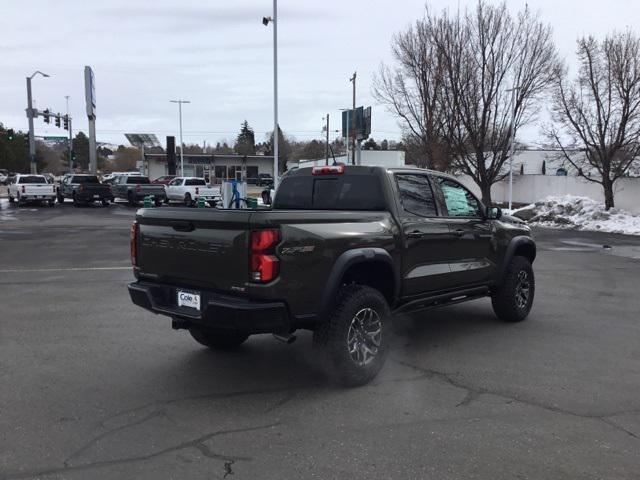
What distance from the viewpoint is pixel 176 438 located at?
3818 millimetres

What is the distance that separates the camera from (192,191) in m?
32.9

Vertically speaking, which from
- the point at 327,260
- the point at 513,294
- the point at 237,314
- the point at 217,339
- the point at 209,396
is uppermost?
the point at 327,260

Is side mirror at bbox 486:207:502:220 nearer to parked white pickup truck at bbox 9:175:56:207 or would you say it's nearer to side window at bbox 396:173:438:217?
side window at bbox 396:173:438:217

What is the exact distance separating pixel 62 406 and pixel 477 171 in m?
25.6

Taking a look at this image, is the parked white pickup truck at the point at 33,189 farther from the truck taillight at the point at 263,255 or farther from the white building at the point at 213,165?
the white building at the point at 213,165

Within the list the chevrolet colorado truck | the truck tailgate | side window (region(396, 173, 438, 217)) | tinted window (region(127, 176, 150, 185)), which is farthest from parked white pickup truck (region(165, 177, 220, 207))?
the truck tailgate

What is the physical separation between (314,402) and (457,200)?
298 cm

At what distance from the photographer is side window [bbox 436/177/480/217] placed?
20.2 feet

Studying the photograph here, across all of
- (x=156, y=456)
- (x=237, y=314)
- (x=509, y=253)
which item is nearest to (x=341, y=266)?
(x=237, y=314)

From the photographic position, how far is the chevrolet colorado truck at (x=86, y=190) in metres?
33.2

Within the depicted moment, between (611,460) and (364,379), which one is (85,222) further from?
(611,460)

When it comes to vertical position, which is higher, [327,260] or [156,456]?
[327,260]

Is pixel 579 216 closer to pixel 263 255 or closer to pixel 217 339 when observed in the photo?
pixel 217 339

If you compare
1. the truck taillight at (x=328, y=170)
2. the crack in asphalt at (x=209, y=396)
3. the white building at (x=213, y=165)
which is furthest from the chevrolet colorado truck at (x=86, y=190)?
the white building at (x=213, y=165)
